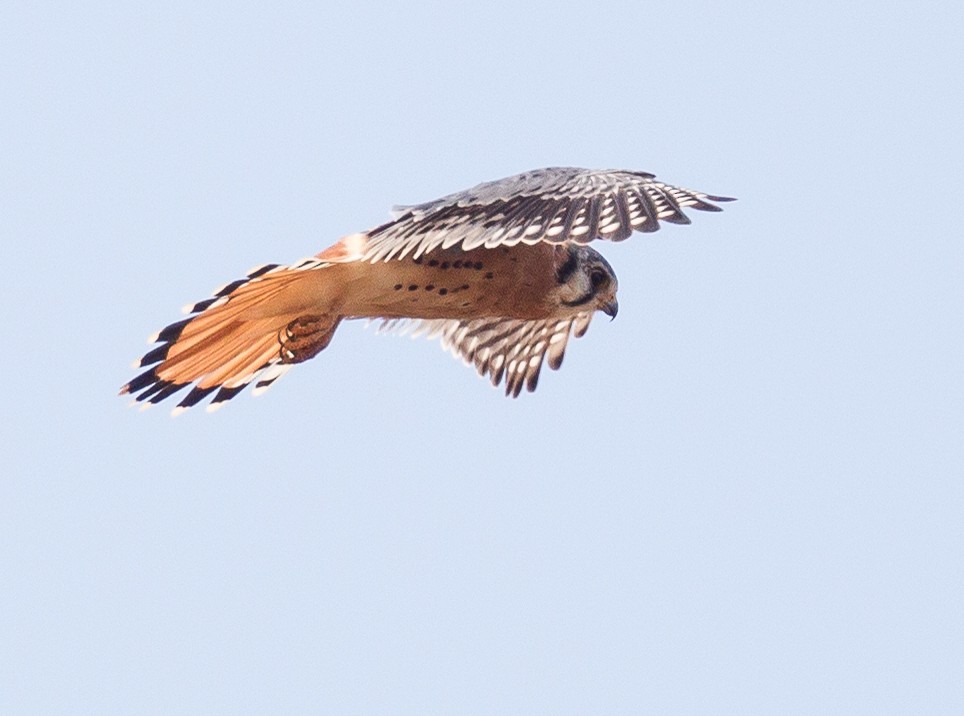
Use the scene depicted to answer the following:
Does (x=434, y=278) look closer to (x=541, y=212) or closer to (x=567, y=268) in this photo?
(x=567, y=268)

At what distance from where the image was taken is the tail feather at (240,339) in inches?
269

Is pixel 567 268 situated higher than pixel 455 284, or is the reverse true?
pixel 567 268

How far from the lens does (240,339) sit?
23.3 ft

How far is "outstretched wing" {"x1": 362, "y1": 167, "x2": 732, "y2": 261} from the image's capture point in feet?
20.3

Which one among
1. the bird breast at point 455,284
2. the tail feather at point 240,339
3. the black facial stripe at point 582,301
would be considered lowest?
the tail feather at point 240,339

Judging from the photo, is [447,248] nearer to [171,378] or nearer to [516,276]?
[516,276]

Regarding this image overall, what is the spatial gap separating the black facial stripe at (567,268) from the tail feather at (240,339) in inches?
33.6

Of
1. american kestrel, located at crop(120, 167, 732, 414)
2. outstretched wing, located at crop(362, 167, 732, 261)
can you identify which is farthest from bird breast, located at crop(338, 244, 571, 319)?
outstretched wing, located at crop(362, 167, 732, 261)

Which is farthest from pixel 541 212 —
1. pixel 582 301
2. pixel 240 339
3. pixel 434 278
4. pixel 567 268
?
pixel 240 339

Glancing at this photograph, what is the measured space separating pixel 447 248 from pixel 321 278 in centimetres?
48

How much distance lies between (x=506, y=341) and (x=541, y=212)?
1614mm

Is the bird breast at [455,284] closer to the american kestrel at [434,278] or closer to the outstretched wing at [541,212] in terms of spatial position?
the american kestrel at [434,278]

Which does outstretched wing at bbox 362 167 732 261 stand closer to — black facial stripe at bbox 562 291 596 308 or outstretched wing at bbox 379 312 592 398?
black facial stripe at bbox 562 291 596 308

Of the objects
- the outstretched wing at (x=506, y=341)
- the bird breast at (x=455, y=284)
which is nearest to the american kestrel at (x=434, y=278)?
the bird breast at (x=455, y=284)
